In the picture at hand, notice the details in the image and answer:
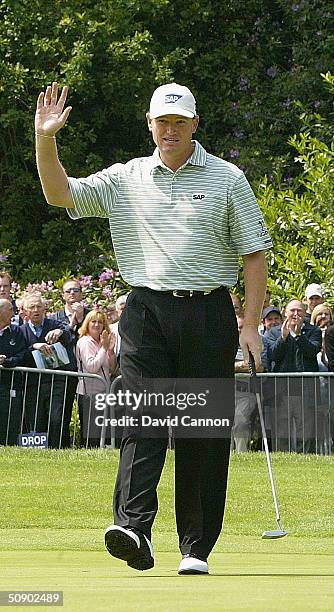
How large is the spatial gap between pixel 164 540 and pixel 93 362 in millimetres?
5556

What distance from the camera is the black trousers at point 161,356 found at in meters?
6.69

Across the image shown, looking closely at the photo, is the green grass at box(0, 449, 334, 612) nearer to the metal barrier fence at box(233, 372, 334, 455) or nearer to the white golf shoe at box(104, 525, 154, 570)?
the white golf shoe at box(104, 525, 154, 570)

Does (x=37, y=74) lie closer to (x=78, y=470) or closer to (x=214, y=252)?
(x=78, y=470)

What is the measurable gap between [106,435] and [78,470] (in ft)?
4.23

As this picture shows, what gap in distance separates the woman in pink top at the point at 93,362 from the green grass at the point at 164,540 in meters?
0.55

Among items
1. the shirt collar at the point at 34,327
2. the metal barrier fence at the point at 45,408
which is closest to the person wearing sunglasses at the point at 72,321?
the metal barrier fence at the point at 45,408

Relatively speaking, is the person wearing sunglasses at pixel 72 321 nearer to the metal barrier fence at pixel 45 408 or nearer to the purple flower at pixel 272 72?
the metal barrier fence at pixel 45 408

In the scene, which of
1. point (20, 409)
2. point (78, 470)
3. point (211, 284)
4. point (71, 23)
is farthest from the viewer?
point (71, 23)

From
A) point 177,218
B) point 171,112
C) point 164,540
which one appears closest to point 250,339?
point 177,218

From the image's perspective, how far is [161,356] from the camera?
673cm

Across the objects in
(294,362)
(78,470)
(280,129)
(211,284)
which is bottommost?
(78,470)

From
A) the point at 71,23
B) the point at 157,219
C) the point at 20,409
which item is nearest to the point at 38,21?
the point at 71,23

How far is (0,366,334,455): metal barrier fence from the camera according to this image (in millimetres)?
14055

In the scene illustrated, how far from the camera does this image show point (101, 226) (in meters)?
22.6
